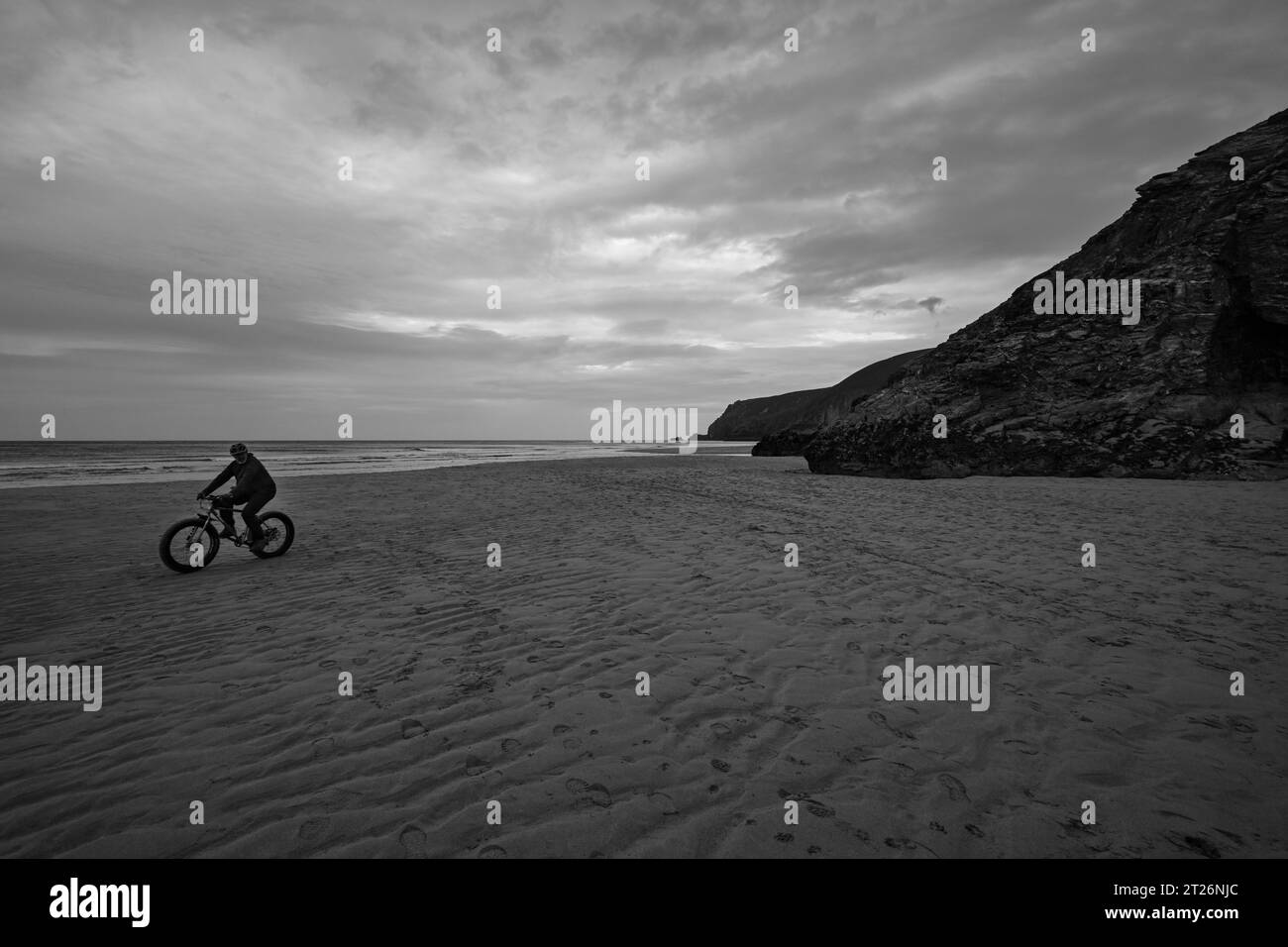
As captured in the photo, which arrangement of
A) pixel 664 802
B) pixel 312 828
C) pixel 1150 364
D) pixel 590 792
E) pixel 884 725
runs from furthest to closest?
pixel 1150 364 < pixel 884 725 < pixel 590 792 < pixel 664 802 < pixel 312 828

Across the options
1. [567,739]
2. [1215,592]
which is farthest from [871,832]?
[1215,592]

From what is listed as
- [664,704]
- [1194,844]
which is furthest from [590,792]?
[1194,844]

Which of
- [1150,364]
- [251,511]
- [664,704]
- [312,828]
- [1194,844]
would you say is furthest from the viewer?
[1150,364]

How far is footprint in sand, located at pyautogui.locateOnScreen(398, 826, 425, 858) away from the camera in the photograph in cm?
295

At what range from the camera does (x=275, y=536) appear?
36.0 ft

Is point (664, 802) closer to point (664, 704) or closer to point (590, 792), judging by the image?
point (590, 792)

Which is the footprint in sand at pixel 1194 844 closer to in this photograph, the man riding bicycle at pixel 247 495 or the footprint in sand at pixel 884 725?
the footprint in sand at pixel 884 725

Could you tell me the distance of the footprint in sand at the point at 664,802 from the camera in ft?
10.7

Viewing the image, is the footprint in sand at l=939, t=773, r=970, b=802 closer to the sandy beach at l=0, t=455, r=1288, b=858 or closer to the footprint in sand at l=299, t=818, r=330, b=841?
the sandy beach at l=0, t=455, r=1288, b=858

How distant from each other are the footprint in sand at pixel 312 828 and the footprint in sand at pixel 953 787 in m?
3.93

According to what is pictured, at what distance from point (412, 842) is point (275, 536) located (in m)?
10.3

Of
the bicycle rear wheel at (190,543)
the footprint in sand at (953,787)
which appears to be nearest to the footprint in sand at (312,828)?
the footprint in sand at (953,787)

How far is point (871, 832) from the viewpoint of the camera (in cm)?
305
